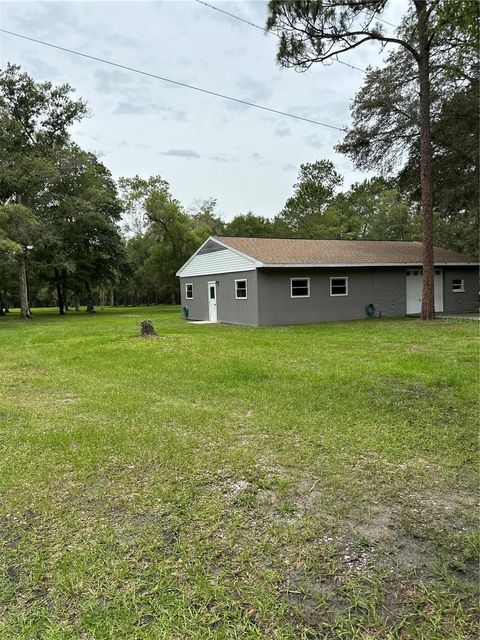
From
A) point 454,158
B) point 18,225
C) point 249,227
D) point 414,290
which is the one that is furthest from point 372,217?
point 18,225

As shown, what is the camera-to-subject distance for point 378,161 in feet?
53.2

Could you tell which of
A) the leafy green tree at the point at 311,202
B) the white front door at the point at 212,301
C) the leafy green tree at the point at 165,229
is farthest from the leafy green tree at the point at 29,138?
the leafy green tree at the point at 311,202

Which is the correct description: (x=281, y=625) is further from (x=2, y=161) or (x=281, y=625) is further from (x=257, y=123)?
(x=2, y=161)

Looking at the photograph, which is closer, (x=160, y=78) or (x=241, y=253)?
(x=160, y=78)

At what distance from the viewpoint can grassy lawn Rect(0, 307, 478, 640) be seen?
1813mm

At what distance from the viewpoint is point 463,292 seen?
1847 cm

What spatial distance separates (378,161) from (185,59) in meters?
8.75

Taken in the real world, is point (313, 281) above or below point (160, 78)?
below

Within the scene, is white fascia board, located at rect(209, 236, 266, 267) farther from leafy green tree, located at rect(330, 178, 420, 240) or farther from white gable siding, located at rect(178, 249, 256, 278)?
leafy green tree, located at rect(330, 178, 420, 240)

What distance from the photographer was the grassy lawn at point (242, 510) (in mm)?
1813

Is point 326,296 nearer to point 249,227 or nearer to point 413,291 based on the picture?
point 413,291

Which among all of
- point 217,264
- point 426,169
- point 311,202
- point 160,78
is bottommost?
point 217,264

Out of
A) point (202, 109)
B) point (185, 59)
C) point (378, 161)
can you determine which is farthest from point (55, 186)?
point (378, 161)

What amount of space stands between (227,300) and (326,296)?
3828 mm
